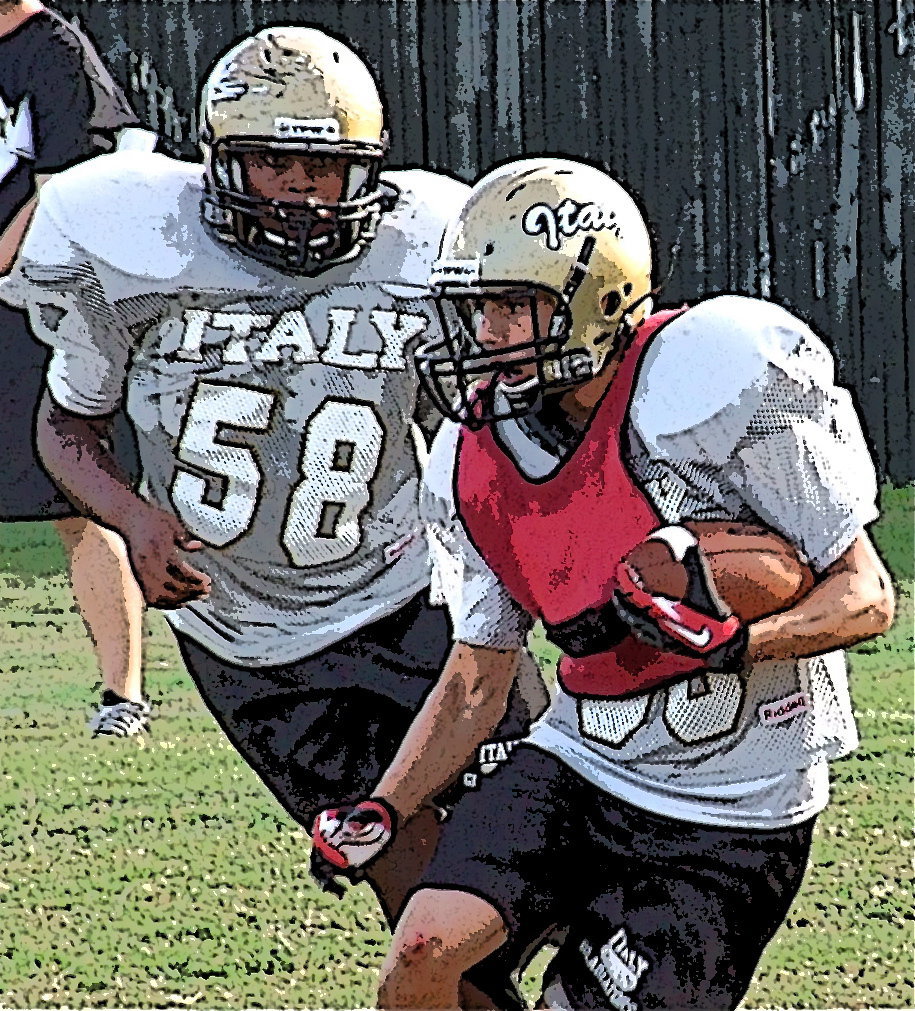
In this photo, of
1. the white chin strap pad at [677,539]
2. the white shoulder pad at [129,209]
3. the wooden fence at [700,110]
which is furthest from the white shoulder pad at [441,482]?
the wooden fence at [700,110]

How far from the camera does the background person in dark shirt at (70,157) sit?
5.81m

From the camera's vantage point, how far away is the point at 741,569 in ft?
8.54

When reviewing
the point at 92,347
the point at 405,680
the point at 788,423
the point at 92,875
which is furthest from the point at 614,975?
the point at 92,875

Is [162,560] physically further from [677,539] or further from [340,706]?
[677,539]

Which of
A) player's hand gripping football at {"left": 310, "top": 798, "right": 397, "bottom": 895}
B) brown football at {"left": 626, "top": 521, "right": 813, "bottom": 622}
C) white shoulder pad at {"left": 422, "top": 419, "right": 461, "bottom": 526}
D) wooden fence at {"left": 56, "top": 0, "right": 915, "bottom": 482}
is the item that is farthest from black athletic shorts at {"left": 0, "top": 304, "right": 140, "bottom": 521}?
brown football at {"left": 626, "top": 521, "right": 813, "bottom": 622}

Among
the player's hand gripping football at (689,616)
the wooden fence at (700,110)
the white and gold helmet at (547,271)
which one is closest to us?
the player's hand gripping football at (689,616)

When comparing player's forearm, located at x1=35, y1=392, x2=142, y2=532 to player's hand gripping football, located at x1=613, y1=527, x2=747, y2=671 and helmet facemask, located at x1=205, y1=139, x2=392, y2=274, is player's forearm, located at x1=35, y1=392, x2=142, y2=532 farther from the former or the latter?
player's hand gripping football, located at x1=613, y1=527, x2=747, y2=671

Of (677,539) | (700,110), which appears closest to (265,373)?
(677,539)

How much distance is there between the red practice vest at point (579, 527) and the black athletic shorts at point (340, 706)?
1132mm

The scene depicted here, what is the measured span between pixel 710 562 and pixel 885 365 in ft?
24.0

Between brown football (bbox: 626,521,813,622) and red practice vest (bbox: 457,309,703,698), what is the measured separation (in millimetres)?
179

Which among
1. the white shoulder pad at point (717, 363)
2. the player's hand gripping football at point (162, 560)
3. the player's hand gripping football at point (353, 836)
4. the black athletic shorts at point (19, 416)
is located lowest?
the black athletic shorts at point (19, 416)

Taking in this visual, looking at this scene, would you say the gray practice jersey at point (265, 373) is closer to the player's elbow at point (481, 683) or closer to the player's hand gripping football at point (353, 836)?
the player's elbow at point (481, 683)

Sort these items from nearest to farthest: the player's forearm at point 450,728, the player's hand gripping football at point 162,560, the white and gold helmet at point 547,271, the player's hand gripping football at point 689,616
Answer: the player's hand gripping football at point 689,616, the white and gold helmet at point 547,271, the player's forearm at point 450,728, the player's hand gripping football at point 162,560
